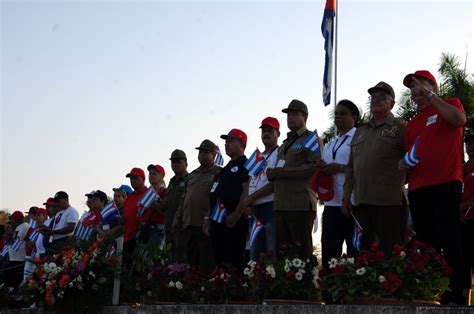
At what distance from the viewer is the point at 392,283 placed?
656 centimetres

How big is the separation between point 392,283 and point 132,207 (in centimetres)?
592

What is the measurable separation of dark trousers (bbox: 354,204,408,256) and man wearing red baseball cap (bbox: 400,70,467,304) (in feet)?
1.32

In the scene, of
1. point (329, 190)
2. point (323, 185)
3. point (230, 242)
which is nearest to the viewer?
point (329, 190)

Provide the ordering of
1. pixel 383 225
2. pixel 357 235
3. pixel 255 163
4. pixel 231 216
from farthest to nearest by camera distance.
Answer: pixel 231 216, pixel 255 163, pixel 357 235, pixel 383 225

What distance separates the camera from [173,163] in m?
11.6

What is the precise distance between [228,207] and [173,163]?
2.03 metres

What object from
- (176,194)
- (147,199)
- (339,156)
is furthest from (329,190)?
(147,199)

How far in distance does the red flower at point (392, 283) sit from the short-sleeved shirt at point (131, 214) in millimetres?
5690

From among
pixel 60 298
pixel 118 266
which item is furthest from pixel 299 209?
pixel 60 298

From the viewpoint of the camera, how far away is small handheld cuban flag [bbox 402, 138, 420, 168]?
694 cm

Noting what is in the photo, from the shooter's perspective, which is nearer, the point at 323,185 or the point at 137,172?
the point at 323,185

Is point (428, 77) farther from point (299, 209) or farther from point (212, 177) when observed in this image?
point (212, 177)

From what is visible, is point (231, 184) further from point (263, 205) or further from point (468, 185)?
point (468, 185)

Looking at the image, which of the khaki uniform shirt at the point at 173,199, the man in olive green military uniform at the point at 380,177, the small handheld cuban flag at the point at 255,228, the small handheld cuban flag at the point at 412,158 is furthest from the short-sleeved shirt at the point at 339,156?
the khaki uniform shirt at the point at 173,199
